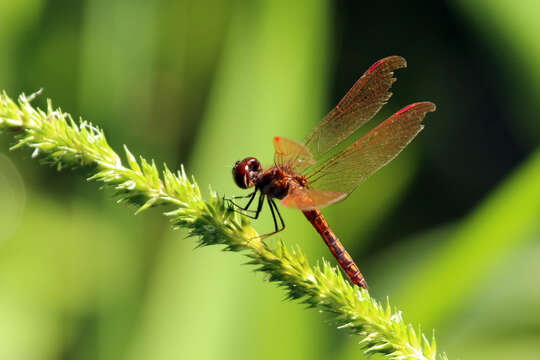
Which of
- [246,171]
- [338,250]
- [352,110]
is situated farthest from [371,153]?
[246,171]

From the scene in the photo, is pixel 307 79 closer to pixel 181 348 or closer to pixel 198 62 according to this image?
pixel 198 62

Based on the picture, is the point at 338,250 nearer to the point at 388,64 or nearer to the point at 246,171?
the point at 246,171

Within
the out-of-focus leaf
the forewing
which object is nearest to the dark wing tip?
the forewing

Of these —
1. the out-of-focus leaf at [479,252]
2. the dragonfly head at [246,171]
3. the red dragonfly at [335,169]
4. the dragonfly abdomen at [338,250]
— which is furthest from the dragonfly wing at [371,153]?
the out-of-focus leaf at [479,252]

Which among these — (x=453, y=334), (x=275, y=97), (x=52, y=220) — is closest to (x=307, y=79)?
(x=275, y=97)

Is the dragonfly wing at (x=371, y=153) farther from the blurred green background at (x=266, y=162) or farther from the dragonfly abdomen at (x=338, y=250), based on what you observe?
the blurred green background at (x=266, y=162)

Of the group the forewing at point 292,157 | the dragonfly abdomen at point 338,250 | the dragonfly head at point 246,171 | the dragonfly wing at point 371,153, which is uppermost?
the dragonfly head at point 246,171
